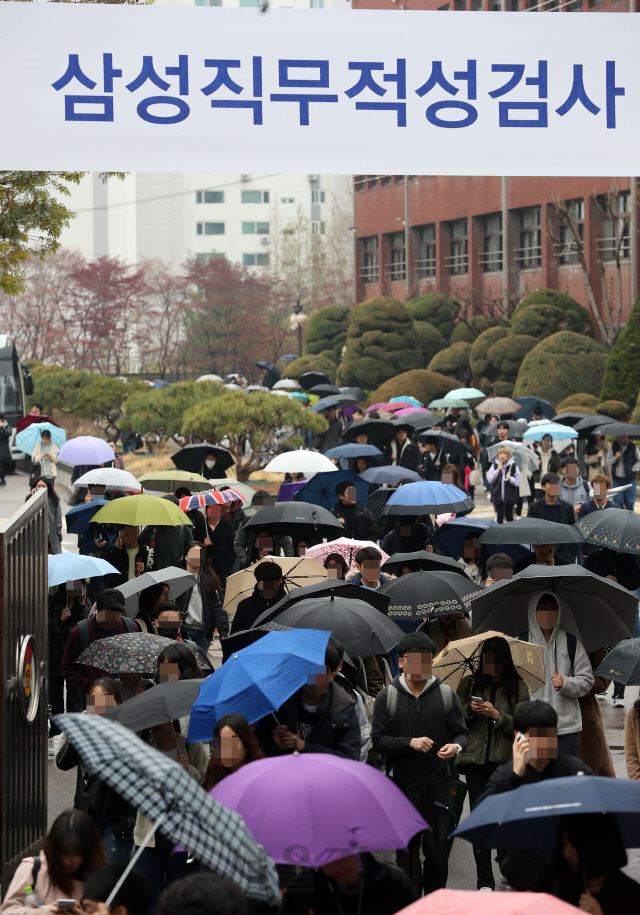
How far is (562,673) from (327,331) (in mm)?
44910

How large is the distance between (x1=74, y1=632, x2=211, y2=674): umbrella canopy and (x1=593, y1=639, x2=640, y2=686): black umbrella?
2223 millimetres

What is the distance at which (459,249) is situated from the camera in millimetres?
53062

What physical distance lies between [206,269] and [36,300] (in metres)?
10.2

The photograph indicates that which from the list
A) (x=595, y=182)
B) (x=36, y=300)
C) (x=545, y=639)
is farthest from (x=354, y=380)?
(x=545, y=639)

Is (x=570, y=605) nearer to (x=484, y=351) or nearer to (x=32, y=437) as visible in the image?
(x=32, y=437)

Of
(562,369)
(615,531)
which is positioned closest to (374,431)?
(615,531)

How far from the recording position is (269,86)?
240 inches

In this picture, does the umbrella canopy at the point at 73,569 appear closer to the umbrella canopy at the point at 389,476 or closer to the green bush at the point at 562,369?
the umbrella canopy at the point at 389,476

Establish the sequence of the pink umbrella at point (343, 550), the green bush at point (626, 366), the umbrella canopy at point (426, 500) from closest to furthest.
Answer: the pink umbrella at point (343, 550)
the umbrella canopy at point (426, 500)
the green bush at point (626, 366)

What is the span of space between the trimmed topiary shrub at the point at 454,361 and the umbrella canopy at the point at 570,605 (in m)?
34.5

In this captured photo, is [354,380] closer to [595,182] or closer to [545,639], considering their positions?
[595,182]

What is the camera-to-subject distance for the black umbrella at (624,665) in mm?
5863

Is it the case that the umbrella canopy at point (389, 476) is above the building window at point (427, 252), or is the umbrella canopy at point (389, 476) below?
below

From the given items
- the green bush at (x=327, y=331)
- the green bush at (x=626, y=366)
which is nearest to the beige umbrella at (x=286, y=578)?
the green bush at (x=626, y=366)
